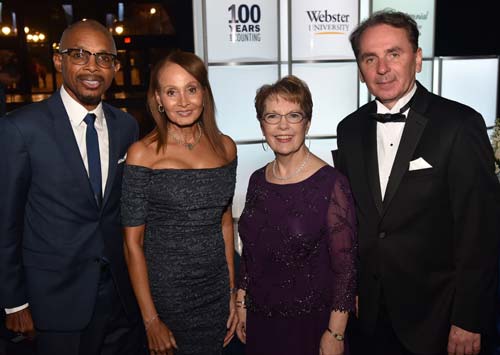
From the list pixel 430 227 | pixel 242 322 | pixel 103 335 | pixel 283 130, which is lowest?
pixel 103 335

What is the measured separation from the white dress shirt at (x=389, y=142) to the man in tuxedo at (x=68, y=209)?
123cm

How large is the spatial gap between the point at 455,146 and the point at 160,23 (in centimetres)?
1380

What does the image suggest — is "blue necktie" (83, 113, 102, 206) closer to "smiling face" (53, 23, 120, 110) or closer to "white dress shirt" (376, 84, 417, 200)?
"smiling face" (53, 23, 120, 110)

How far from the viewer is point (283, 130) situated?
212 centimetres

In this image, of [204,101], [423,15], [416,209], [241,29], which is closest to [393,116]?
[416,209]

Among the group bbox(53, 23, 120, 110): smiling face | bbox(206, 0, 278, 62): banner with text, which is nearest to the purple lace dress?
bbox(53, 23, 120, 110): smiling face

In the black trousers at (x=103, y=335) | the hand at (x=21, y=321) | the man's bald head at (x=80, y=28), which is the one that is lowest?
the black trousers at (x=103, y=335)

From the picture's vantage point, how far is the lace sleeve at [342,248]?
2.03m

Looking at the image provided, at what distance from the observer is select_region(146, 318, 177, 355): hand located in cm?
221

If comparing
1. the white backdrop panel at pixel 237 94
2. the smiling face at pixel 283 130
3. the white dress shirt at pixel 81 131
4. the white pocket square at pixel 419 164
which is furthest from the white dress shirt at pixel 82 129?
the white backdrop panel at pixel 237 94

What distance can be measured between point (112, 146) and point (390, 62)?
1.35 meters

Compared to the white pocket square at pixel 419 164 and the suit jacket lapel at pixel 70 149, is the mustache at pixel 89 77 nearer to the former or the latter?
the suit jacket lapel at pixel 70 149

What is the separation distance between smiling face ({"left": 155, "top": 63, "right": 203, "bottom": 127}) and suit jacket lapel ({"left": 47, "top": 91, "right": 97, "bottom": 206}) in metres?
0.44

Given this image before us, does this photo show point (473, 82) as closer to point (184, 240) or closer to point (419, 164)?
point (419, 164)
